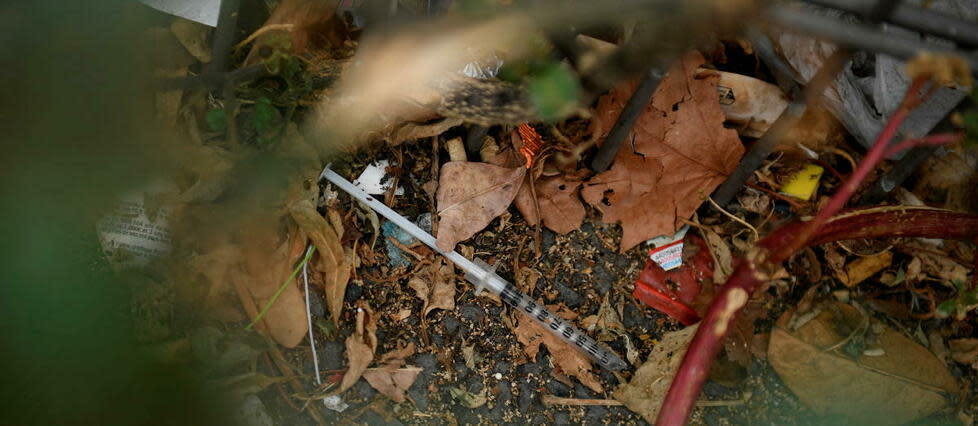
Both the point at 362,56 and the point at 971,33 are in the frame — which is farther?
the point at 362,56

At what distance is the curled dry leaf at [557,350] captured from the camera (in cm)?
161

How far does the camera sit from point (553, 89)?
132 centimetres

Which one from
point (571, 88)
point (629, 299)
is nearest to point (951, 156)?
point (629, 299)

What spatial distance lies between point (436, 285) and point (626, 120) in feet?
1.86

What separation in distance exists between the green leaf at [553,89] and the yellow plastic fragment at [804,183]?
609mm

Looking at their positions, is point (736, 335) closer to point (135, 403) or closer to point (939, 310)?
point (939, 310)

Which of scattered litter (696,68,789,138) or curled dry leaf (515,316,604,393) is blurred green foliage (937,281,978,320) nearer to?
scattered litter (696,68,789,138)

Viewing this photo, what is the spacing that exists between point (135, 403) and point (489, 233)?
806 mm

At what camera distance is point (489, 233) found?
1.65 m

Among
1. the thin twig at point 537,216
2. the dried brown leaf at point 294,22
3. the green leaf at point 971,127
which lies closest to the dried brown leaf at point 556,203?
the thin twig at point 537,216

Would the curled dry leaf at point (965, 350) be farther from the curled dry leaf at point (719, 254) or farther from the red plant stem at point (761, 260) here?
the curled dry leaf at point (719, 254)

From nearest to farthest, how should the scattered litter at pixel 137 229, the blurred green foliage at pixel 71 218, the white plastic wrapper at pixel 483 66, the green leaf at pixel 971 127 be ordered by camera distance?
the green leaf at pixel 971 127 → the blurred green foliage at pixel 71 218 → the white plastic wrapper at pixel 483 66 → the scattered litter at pixel 137 229

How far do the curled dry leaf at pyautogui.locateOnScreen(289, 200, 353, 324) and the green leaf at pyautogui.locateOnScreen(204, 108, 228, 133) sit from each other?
23 centimetres

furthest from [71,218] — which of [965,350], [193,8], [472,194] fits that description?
[965,350]
